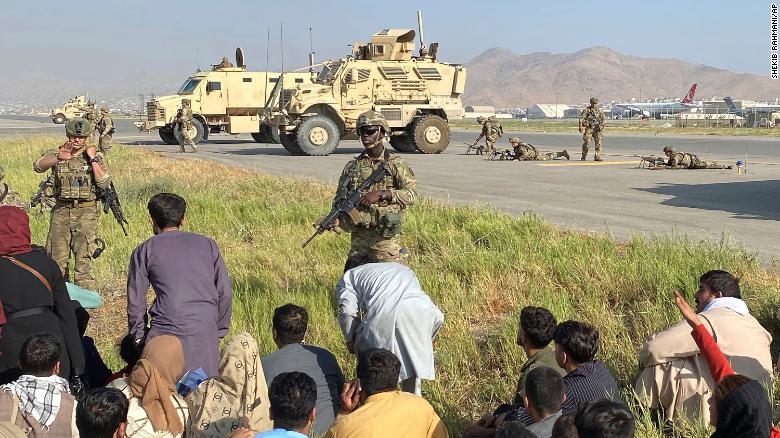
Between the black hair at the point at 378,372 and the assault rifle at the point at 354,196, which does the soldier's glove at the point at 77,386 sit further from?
the assault rifle at the point at 354,196

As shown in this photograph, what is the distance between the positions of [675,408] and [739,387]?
1.18 m

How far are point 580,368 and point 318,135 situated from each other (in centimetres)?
2107

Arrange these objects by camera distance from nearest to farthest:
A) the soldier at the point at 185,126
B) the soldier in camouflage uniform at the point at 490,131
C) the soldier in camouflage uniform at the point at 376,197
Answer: the soldier in camouflage uniform at the point at 376,197, the soldier in camouflage uniform at the point at 490,131, the soldier at the point at 185,126

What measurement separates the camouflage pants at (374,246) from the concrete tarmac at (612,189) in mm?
3327

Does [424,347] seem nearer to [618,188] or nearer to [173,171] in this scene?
[618,188]

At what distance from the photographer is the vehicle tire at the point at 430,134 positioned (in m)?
26.3

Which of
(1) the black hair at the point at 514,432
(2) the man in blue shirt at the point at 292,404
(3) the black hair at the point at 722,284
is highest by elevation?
(3) the black hair at the point at 722,284

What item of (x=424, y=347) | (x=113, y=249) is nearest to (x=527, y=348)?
(x=424, y=347)

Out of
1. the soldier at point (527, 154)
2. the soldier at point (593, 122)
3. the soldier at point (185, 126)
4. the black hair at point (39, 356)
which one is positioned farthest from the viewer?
the soldier at point (185, 126)

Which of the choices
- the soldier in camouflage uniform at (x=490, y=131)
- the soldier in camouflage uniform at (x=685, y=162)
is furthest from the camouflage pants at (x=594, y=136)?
the soldier in camouflage uniform at (x=490, y=131)

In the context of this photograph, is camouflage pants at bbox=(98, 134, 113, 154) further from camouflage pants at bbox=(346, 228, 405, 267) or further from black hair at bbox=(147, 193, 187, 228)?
black hair at bbox=(147, 193, 187, 228)

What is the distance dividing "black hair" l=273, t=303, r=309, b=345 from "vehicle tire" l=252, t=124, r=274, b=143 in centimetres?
2506

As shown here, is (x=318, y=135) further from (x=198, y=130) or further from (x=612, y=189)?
(x=612, y=189)

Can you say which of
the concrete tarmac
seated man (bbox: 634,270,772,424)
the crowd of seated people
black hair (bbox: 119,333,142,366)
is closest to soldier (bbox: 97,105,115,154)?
the concrete tarmac
